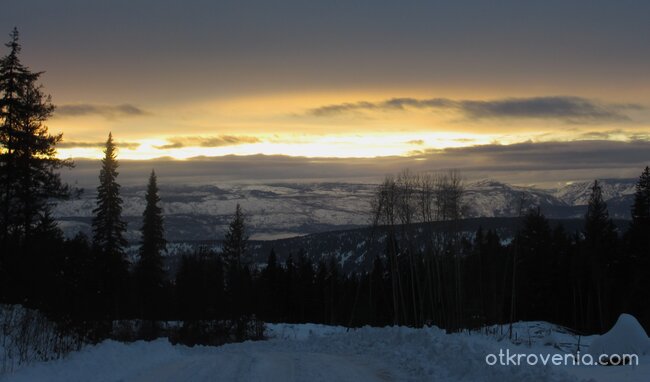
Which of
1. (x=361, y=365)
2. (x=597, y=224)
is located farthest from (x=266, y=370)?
(x=597, y=224)

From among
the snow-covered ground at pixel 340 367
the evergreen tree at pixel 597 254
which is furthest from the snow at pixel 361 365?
the evergreen tree at pixel 597 254

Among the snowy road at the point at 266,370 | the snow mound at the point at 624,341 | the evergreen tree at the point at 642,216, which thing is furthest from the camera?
the evergreen tree at the point at 642,216

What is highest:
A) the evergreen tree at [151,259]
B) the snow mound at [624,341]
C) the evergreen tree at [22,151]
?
the evergreen tree at [22,151]

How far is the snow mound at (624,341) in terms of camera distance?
17766mm

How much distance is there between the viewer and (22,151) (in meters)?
30.7

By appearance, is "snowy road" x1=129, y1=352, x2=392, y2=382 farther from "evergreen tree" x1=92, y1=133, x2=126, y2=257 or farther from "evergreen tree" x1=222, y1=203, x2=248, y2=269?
"evergreen tree" x1=222, y1=203, x2=248, y2=269

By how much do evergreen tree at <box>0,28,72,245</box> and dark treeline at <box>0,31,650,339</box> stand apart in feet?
0.18

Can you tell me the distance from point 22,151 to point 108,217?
19093 millimetres

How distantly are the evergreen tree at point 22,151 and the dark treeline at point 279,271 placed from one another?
0.18 ft

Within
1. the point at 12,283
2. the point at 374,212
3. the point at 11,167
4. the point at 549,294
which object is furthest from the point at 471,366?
the point at 549,294

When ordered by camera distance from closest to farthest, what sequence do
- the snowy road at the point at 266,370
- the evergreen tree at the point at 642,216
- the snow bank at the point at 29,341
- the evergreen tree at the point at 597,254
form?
the snowy road at the point at 266,370
the snow bank at the point at 29,341
the evergreen tree at the point at 642,216
the evergreen tree at the point at 597,254

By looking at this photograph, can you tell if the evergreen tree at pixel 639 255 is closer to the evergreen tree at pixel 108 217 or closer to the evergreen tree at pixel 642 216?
the evergreen tree at pixel 642 216

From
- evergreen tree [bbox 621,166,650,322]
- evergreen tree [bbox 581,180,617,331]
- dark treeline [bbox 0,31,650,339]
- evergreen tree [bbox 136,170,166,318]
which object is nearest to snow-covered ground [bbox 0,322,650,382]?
dark treeline [bbox 0,31,650,339]

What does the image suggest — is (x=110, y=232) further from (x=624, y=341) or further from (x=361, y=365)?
(x=624, y=341)
